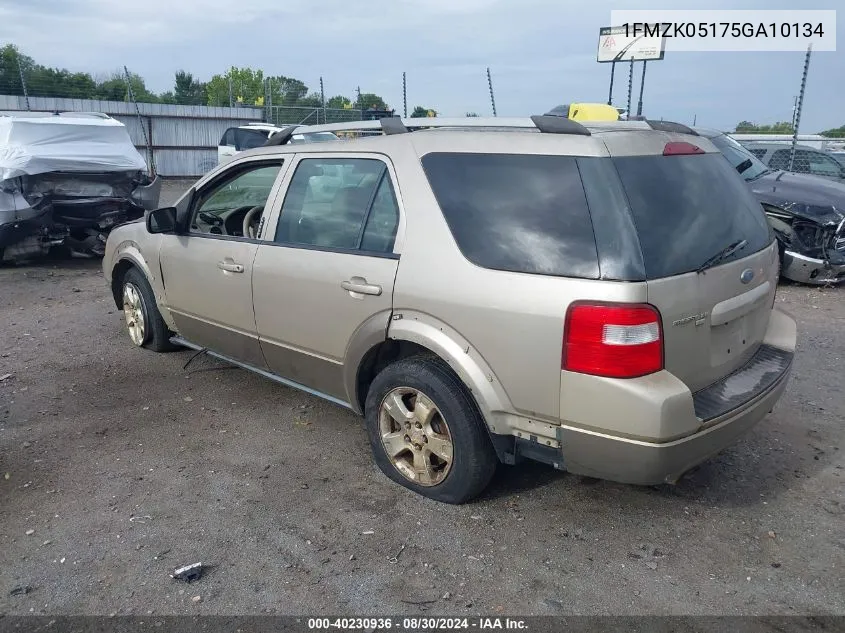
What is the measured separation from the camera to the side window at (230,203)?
14.6 feet

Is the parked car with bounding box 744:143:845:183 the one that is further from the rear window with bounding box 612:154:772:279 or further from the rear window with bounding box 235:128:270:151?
the rear window with bounding box 235:128:270:151

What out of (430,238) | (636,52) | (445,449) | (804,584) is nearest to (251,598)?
(445,449)

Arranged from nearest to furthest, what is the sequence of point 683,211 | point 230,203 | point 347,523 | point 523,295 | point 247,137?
1. point 523,295
2. point 683,211
3. point 347,523
4. point 230,203
5. point 247,137

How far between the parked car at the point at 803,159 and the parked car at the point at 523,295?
10.8 metres

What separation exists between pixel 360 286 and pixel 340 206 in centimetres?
56

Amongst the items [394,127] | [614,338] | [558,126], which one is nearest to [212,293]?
[394,127]

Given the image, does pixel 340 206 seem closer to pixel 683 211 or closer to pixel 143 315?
pixel 683 211

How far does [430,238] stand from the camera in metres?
3.20

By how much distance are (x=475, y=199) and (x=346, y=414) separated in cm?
200

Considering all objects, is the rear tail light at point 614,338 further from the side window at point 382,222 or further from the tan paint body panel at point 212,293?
the tan paint body panel at point 212,293

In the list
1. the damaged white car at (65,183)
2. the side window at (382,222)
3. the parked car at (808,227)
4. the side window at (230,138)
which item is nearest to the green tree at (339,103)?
the side window at (230,138)

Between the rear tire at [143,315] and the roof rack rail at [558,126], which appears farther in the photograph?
the rear tire at [143,315]

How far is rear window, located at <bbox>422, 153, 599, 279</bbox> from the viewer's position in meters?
2.77

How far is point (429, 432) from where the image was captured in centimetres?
332
